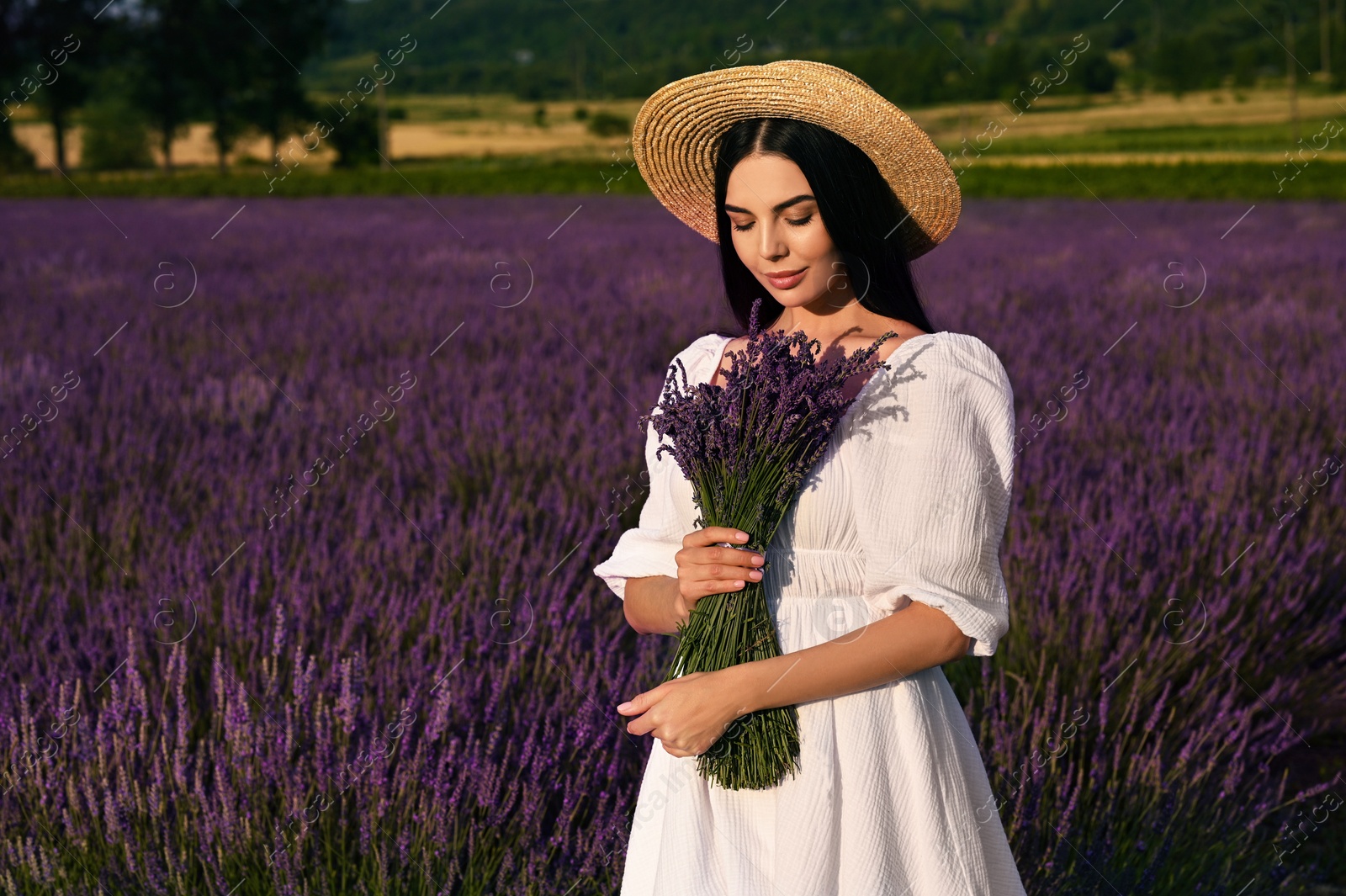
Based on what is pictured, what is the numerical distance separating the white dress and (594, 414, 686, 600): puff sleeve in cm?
15

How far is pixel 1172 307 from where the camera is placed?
21.5ft

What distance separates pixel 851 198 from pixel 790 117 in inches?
4.5

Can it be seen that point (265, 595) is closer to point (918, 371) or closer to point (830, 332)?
point (830, 332)

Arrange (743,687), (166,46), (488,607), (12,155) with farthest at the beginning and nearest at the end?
(12,155) → (166,46) → (488,607) → (743,687)

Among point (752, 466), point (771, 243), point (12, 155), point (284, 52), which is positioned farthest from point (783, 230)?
point (12, 155)

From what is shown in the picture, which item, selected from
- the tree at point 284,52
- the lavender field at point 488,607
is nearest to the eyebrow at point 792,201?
the lavender field at point 488,607

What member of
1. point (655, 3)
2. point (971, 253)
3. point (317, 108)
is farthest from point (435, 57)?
point (971, 253)

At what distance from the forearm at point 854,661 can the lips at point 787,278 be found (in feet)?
1.31

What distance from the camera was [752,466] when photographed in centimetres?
112

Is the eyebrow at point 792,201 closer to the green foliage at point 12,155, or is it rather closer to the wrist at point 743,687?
the wrist at point 743,687

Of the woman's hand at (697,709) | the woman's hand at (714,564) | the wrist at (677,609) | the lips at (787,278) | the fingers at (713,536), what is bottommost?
the woman's hand at (697,709)

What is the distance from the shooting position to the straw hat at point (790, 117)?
1291 millimetres

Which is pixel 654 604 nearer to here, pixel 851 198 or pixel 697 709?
pixel 697 709

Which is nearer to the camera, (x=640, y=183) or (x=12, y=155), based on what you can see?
(x=640, y=183)
